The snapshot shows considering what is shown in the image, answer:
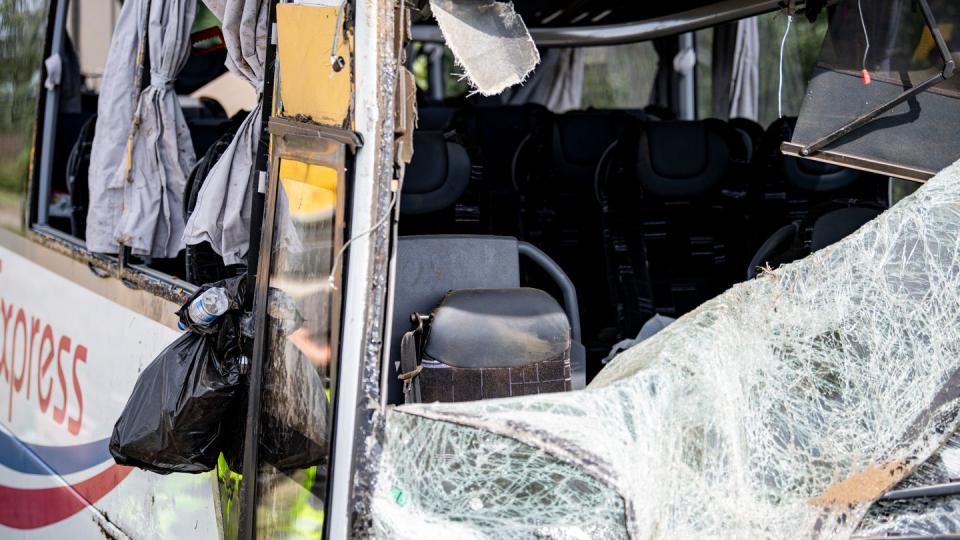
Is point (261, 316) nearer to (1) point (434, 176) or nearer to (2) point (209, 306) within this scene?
(2) point (209, 306)

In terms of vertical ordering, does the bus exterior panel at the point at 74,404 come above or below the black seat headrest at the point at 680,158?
below

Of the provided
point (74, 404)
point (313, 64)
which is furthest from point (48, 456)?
point (313, 64)

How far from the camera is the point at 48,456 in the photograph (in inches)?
136

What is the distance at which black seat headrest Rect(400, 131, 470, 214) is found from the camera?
12.7 ft

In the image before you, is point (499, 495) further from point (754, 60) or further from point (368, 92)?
point (754, 60)

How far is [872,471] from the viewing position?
175 centimetres

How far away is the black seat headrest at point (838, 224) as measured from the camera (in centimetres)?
309

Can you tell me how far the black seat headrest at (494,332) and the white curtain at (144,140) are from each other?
136 centimetres

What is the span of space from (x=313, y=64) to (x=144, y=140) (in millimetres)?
1538

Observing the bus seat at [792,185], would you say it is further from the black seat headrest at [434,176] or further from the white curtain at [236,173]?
the white curtain at [236,173]

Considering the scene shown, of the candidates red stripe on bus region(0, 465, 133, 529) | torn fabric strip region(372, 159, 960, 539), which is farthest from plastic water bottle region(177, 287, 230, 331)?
red stripe on bus region(0, 465, 133, 529)

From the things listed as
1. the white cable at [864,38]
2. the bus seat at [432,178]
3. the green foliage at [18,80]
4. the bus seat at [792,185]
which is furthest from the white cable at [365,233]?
the bus seat at [792,185]

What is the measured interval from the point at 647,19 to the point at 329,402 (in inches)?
148

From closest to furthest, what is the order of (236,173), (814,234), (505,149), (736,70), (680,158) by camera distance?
(236,173)
(814,234)
(680,158)
(505,149)
(736,70)
